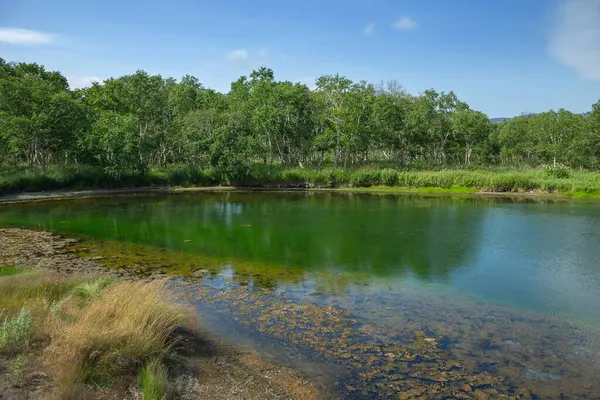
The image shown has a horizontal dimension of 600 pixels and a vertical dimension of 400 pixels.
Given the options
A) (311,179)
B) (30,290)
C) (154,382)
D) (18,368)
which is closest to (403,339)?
(154,382)

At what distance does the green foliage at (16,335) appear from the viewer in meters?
7.54

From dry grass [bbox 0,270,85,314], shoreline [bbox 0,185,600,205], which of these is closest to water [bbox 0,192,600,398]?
dry grass [bbox 0,270,85,314]

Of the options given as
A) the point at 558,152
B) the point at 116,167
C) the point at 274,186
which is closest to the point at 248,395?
the point at 116,167

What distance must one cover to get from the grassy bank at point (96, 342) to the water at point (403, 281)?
3.11 m

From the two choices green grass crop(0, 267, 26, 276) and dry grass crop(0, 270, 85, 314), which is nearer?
dry grass crop(0, 270, 85, 314)

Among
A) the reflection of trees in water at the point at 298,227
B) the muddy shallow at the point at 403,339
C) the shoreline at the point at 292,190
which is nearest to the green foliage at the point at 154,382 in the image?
the muddy shallow at the point at 403,339

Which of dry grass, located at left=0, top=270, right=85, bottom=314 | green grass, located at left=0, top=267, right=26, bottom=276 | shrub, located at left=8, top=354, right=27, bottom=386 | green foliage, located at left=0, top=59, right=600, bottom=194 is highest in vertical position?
green foliage, located at left=0, top=59, right=600, bottom=194

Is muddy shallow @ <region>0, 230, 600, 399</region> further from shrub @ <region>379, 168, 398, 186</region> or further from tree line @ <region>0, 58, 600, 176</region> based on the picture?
shrub @ <region>379, 168, 398, 186</region>

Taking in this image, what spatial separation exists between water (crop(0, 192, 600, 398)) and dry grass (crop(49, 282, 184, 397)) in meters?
3.14

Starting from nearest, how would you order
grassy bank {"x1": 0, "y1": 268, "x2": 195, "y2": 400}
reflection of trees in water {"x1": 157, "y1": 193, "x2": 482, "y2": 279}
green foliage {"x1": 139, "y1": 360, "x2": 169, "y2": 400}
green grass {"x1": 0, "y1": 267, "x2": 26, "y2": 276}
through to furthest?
green foliage {"x1": 139, "y1": 360, "x2": 169, "y2": 400}, grassy bank {"x1": 0, "y1": 268, "x2": 195, "y2": 400}, green grass {"x1": 0, "y1": 267, "x2": 26, "y2": 276}, reflection of trees in water {"x1": 157, "y1": 193, "x2": 482, "y2": 279}

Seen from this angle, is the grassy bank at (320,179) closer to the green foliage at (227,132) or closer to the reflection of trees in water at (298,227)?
the green foliage at (227,132)

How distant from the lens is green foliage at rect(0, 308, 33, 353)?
7.54m

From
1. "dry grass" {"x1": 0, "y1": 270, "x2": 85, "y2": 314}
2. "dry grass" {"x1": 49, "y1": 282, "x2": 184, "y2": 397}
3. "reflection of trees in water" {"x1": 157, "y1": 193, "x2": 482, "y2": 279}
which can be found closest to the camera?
"dry grass" {"x1": 49, "y1": 282, "x2": 184, "y2": 397}

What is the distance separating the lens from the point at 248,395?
307 inches
